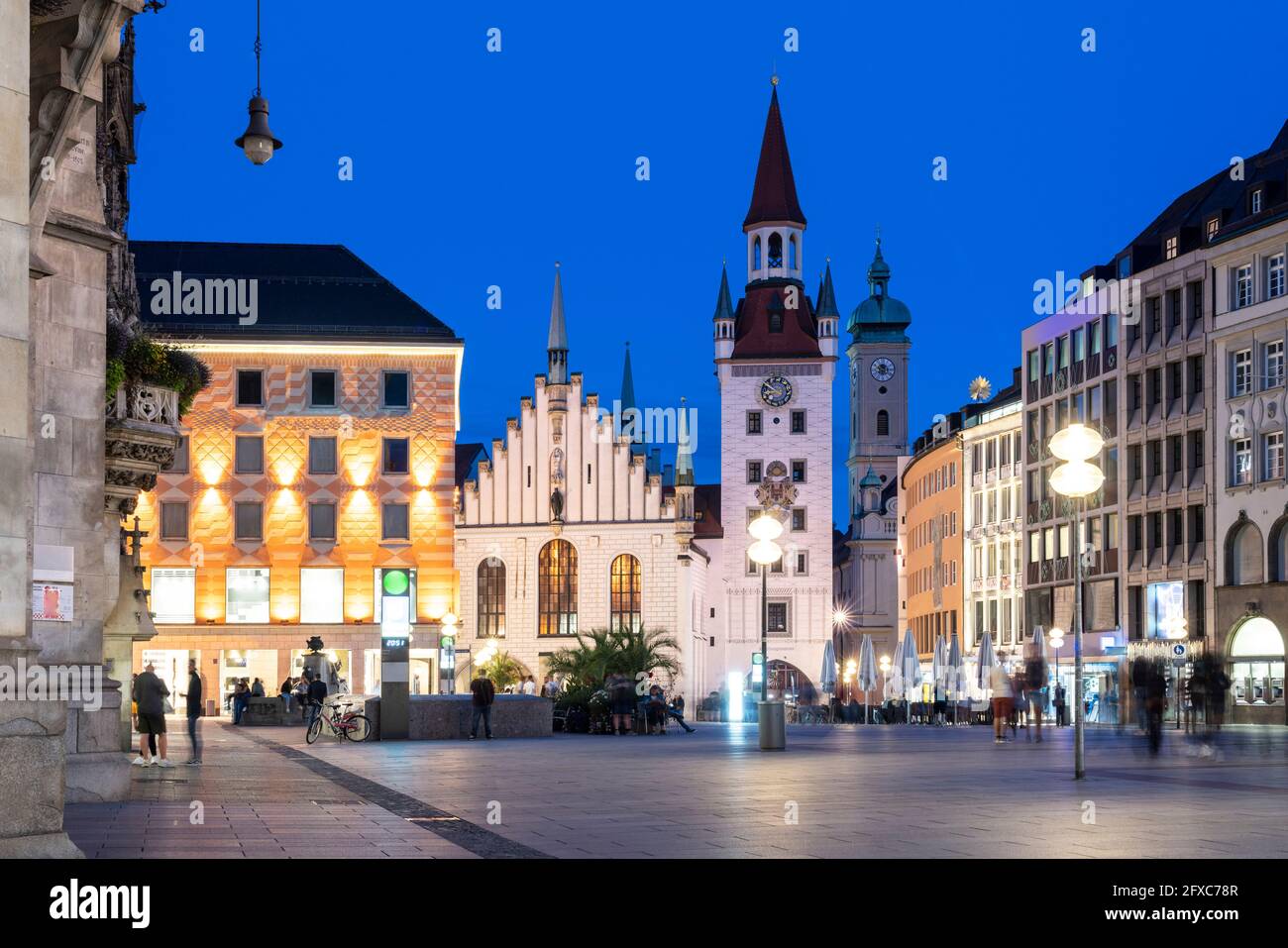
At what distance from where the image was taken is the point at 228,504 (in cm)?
8019

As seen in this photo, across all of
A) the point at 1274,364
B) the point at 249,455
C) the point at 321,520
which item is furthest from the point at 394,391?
the point at 1274,364

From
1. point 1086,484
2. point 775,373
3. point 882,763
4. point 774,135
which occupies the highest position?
point 774,135

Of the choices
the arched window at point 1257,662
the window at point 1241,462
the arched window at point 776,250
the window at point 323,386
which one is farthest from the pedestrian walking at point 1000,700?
the arched window at point 776,250

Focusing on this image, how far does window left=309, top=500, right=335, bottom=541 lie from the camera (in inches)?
3172

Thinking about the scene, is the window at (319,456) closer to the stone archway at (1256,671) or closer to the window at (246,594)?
the window at (246,594)

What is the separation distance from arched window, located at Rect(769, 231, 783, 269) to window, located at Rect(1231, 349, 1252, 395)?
182 feet

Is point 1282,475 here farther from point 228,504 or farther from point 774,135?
point 774,135

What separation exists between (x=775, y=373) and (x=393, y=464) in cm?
3655

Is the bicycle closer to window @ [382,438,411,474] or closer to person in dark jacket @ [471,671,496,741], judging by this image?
person in dark jacket @ [471,671,496,741]

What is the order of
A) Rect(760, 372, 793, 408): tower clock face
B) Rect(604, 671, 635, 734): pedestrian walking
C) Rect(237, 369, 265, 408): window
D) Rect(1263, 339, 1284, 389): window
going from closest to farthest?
Rect(604, 671, 635, 734): pedestrian walking < Rect(1263, 339, 1284, 389): window < Rect(237, 369, 265, 408): window < Rect(760, 372, 793, 408): tower clock face

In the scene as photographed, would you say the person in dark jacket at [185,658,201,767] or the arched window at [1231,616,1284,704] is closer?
the person in dark jacket at [185,658,201,767]

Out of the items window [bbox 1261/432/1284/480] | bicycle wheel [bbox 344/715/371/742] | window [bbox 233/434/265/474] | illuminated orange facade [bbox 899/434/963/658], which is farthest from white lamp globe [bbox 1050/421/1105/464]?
illuminated orange facade [bbox 899/434/963/658]
